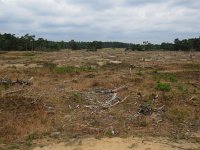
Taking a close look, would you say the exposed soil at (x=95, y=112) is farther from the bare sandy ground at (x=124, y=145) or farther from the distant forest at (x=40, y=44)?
the distant forest at (x=40, y=44)

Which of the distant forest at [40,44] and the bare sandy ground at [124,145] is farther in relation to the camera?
the distant forest at [40,44]

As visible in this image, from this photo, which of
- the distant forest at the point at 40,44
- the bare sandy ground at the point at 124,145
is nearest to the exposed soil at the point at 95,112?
the bare sandy ground at the point at 124,145

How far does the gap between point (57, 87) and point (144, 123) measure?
24.3ft

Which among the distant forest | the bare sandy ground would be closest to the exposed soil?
the bare sandy ground

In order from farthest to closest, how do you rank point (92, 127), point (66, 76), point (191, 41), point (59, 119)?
point (191, 41), point (66, 76), point (59, 119), point (92, 127)

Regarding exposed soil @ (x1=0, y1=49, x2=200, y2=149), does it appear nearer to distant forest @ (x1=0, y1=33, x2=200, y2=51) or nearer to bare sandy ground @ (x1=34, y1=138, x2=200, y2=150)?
bare sandy ground @ (x1=34, y1=138, x2=200, y2=150)

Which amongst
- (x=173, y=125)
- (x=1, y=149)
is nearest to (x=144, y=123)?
(x=173, y=125)

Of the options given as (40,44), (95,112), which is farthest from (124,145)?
(40,44)

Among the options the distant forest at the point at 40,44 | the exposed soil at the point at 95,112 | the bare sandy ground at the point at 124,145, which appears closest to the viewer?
the bare sandy ground at the point at 124,145

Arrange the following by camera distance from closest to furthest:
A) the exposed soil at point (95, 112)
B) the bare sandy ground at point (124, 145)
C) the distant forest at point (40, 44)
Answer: the bare sandy ground at point (124, 145) → the exposed soil at point (95, 112) → the distant forest at point (40, 44)

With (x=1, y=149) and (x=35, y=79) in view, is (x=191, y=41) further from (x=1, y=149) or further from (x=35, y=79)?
(x=1, y=149)

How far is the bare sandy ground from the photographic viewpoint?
30.6 feet

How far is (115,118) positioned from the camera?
40.6 feet

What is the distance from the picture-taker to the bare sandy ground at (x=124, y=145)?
9.33 m
